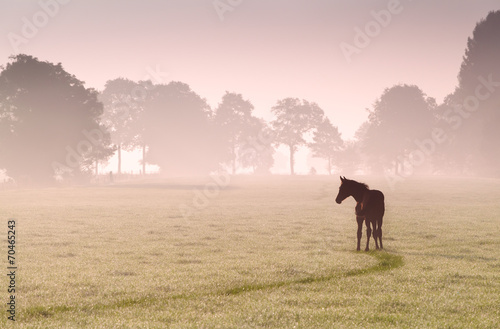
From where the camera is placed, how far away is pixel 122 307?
970 cm

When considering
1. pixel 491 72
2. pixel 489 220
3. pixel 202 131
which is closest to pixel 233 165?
pixel 202 131

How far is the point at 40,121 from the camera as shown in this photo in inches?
2719

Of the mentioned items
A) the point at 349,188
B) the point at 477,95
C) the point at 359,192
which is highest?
the point at 477,95

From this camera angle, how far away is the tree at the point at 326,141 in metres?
135

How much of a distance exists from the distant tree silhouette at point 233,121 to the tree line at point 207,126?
328mm

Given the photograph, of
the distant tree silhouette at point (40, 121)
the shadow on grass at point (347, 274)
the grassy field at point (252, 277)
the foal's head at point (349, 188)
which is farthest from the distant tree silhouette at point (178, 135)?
the shadow on grass at point (347, 274)

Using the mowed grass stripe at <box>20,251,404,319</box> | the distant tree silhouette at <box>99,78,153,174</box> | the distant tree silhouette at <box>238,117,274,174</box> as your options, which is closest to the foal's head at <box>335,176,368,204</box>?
the mowed grass stripe at <box>20,251,404,319</box>

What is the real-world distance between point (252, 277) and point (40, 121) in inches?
2628

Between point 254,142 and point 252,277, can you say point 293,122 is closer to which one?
point 254,142

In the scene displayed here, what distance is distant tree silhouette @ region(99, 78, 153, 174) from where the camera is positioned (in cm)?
11262

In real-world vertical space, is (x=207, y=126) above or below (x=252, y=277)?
above

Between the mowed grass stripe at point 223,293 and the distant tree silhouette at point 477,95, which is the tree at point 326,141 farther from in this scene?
the mowed grass stripe at point 223,293

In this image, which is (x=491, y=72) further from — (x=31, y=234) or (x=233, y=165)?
(x=31, y=234)

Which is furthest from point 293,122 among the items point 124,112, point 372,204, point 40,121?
point 372,204
